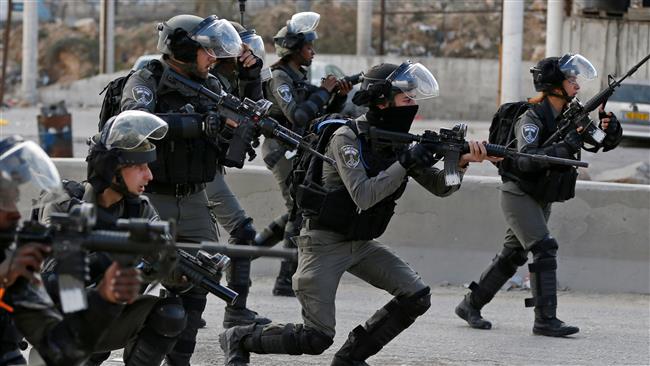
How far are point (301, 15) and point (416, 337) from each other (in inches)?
109

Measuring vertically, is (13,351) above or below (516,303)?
above

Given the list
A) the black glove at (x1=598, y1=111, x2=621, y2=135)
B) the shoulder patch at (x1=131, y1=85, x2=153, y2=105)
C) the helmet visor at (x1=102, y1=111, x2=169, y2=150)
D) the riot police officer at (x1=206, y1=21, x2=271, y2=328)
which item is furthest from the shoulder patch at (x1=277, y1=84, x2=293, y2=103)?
the helmet visor at (x1=102, y1=111, x2=169, y2=150)

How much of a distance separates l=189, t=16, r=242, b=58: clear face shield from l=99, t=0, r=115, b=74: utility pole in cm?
2744

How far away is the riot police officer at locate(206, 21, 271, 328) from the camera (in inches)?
323

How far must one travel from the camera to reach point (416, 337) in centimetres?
834

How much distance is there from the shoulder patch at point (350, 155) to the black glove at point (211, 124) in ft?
2.81

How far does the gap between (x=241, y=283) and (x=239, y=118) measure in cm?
126

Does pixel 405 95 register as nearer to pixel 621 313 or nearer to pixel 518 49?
pixel 621 313

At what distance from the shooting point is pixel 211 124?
280 inches

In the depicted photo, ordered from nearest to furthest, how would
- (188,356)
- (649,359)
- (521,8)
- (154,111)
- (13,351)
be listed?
(13,351)
(188,356)
(154,111)
(649,359)
(521,8)

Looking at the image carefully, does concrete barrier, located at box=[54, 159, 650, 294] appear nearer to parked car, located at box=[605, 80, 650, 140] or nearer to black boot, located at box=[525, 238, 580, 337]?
black boot, located at box=[525, 238, 580, 337]

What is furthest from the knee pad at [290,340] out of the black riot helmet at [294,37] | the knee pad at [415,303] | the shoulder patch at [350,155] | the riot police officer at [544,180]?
the black riot helmet at [294,37]

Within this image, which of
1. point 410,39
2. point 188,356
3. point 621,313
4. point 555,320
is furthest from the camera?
point 410,39

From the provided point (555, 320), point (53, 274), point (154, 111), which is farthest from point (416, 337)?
point (53, 274)
